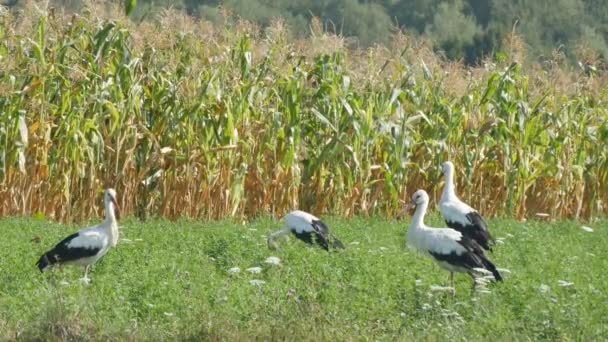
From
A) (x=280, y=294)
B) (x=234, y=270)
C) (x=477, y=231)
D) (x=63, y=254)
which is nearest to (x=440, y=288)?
(x=280, y=294)

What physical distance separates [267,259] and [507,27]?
29985 mm

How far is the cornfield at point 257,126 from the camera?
16.4m

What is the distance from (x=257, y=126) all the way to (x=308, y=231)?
410 cm

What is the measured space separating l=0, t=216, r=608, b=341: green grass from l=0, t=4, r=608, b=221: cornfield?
2092 mm

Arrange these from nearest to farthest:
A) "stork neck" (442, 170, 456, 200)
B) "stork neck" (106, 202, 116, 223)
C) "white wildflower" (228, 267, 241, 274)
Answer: "white wildflower" (228, 267, 241, 274), "stork neck" (106, 202, 116, 223), "stork neck" (442, 170, 456, 200)

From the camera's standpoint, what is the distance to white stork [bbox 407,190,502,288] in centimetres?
1166

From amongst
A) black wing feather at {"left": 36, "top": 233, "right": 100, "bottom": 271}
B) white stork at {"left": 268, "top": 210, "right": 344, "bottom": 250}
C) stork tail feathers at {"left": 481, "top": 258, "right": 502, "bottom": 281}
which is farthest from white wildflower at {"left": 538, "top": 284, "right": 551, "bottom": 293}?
black wing feather at {"left": 36, "top": 233, "right": 100, "bottom": 271}

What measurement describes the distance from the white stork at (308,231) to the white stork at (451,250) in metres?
1.18

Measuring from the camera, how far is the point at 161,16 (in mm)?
18156

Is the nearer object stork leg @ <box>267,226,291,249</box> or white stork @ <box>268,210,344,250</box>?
stork leg @ <box>267,226,291,249</box>

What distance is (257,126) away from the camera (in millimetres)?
17625

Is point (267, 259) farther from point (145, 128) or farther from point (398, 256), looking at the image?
point (145, 128)

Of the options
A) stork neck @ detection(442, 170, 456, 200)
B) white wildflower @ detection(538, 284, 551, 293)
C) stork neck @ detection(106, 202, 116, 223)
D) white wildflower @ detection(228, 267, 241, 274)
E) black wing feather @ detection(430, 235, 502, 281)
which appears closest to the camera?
white wildflower @ detection(538, 284, 551, 293)

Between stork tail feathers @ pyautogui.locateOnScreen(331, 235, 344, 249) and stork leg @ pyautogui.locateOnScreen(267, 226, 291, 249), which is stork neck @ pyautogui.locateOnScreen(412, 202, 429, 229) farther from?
stork leg @ pyautogui.locateOnScreen(267, 226, 291, 249)
